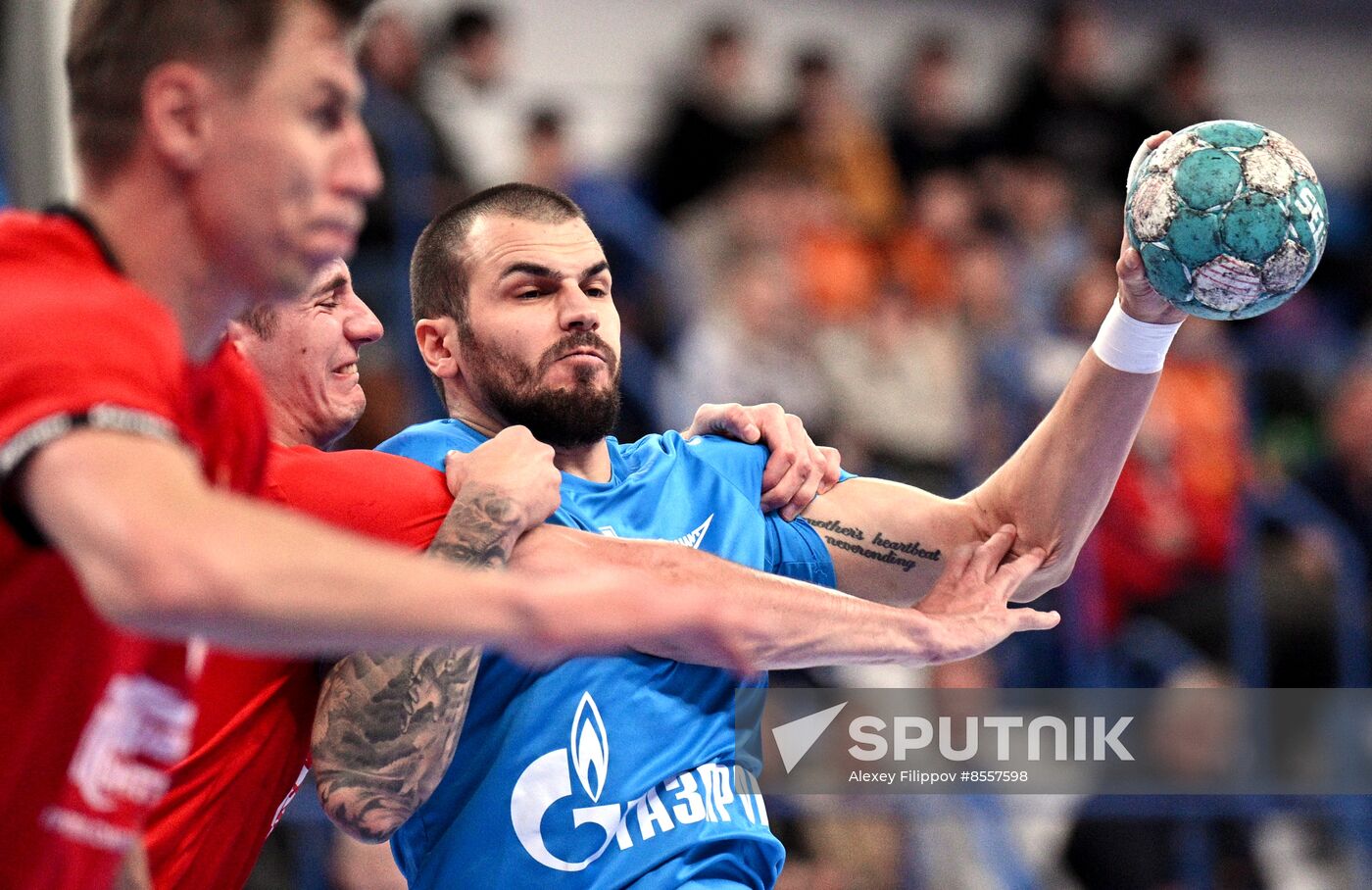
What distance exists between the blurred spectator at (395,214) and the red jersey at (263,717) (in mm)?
4337

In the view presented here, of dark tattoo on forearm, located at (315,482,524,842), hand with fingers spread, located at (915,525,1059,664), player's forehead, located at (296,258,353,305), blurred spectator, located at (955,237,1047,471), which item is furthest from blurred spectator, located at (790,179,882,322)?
dark tattoo on forearm, located at (315,482,524,842)

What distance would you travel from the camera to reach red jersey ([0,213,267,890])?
193cm

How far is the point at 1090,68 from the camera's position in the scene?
11.7 metres

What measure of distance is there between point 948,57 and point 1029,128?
1098 mm

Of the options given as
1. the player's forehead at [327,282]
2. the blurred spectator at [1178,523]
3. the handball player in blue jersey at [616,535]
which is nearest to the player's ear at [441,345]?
the handball player in blue jersey at [616,535]

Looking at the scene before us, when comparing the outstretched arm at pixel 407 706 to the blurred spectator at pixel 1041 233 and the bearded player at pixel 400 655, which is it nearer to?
the bearded player at pixel 400 655

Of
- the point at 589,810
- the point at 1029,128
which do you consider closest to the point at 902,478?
the point at 1029,128

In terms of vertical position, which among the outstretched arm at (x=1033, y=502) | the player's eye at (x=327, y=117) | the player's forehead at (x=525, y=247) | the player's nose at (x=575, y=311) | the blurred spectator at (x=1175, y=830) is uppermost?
the player's eye at (x=327, y=117)

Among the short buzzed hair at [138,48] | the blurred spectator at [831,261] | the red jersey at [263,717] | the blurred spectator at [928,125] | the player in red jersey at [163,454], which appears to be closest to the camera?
the player in red jersey at [163,454]

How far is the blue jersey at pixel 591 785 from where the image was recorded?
3441 millimetres

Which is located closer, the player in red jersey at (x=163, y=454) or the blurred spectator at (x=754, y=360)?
the player in red jersey at (x=163, y=454)

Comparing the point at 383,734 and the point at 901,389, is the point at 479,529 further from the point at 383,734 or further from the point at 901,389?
the point at 901,389

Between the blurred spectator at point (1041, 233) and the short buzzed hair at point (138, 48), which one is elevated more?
the short buzzed hair at point (138, 48)

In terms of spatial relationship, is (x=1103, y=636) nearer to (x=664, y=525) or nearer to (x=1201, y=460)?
(x=1201, y=460)
